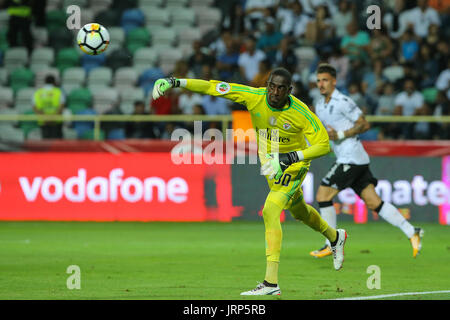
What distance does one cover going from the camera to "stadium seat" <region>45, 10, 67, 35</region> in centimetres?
2428

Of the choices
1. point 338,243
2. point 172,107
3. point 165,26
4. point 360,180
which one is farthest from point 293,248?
point 165,26

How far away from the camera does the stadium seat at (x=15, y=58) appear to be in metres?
23.5

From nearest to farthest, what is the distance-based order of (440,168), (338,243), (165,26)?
(338,243) < (440,168) < (165,26)

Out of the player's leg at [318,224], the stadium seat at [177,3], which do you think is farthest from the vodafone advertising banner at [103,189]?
the player's leg at [318,224]

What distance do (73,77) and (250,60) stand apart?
474 cm

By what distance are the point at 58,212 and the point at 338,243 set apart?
8.55 metres

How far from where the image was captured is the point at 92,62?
23.6 m

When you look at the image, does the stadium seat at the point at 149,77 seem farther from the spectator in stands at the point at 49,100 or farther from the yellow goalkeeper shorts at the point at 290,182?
the yellow goalkeeper shorts at the point at 290,182

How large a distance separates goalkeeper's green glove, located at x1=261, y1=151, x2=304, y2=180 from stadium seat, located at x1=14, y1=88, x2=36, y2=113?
45.6 feet

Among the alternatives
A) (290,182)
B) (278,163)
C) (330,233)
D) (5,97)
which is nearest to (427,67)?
(5,97)

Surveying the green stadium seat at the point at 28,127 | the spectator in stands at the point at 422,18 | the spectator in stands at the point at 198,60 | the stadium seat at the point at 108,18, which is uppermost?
the stadium seat at the point at 108,18

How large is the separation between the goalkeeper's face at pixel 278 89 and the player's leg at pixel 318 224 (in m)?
1.33

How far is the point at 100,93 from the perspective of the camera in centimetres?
2242

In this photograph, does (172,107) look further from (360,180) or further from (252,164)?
(360,180)
